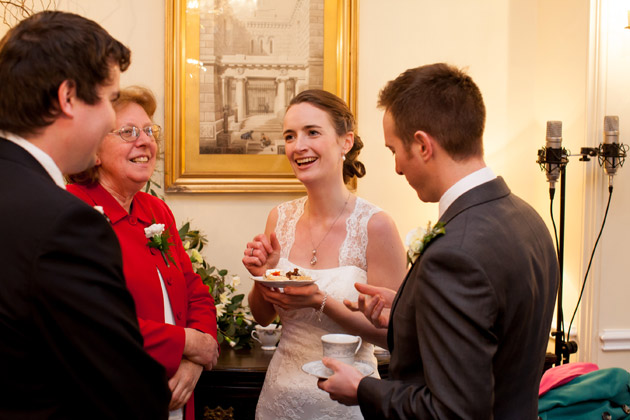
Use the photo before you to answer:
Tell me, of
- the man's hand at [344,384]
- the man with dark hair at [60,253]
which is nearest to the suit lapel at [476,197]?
the man's hand at [344,384]

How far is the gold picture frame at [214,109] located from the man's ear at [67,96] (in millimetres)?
2311

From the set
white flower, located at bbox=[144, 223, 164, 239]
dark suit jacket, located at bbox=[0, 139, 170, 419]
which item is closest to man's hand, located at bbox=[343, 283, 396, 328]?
white flower, located at bbox=[144, 223, 164, 239]

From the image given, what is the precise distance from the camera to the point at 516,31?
384 cm

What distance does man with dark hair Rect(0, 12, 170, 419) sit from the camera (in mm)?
1121

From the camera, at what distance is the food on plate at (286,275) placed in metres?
2.34

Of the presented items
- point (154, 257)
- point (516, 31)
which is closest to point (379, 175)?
point (516, 31)

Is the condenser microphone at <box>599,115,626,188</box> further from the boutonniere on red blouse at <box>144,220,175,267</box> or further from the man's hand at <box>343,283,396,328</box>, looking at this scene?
the boutonniere on red blouse at <box>144,220,175,267</box>

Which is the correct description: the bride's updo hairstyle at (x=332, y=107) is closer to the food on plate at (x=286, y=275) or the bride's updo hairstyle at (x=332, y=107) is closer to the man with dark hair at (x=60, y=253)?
the food on plate at (x=286, y=275)

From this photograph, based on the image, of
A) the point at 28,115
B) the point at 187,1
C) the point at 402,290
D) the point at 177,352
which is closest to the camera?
the point at 28,115

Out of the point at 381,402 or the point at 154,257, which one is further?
the point at 154,257

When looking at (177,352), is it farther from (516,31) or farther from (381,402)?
(516,31)

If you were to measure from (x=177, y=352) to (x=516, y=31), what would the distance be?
2949 mm

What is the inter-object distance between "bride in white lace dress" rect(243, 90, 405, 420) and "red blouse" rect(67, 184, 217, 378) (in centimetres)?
32

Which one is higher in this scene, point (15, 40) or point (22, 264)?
point (15, 40)
